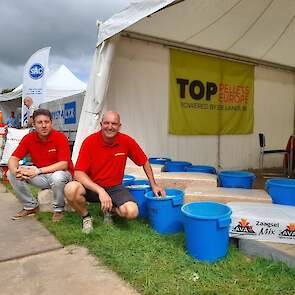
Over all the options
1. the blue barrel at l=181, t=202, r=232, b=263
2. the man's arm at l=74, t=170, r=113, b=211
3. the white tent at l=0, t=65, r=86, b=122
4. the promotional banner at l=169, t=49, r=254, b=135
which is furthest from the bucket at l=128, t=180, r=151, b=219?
the white tent at l=0, t=65, r=86, b=122

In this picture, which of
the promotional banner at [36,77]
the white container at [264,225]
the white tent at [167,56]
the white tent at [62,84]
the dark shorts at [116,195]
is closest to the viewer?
the white container at [264,225]

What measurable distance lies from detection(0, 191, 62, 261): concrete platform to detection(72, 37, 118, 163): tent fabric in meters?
1.50

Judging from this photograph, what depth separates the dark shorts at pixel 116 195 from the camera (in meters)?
3.06

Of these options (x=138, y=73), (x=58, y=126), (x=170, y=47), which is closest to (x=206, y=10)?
(x=170, y=47)

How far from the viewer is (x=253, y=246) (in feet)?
8.38

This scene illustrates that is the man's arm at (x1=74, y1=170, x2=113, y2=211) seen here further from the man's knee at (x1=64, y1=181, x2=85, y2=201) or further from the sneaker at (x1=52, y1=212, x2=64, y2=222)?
the sneaker at (x1=52, y1=212, x2=64, y2=222)

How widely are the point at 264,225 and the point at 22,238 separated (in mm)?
2122

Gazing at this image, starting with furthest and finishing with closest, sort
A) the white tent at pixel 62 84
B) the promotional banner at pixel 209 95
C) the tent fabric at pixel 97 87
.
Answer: the white tent at pixel 62 84 → the promotional banner at pixel 209 95 → the tent fabric at pixel 97 87

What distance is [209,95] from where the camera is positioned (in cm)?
715

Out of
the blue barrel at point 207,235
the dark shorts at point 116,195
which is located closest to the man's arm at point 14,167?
the dark shorts at point 116,195

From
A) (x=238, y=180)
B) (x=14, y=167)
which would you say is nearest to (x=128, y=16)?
(x=14, y=167)

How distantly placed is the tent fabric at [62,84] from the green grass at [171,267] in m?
9.83

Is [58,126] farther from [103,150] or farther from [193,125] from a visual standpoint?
[103,150]

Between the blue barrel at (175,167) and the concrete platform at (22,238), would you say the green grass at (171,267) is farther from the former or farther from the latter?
the blue barrel at (175,167)
